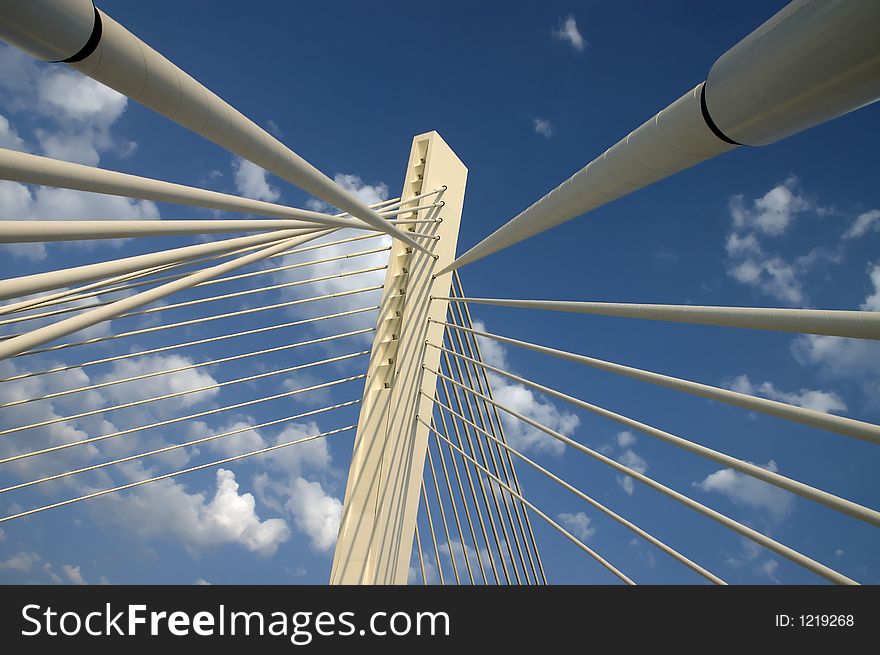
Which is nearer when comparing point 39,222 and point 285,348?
point 39,222

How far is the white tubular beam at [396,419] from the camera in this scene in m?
6.31

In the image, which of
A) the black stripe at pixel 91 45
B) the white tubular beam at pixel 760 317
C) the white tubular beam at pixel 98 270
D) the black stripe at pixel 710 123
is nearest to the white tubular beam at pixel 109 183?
the black stripe at pixel 91 45

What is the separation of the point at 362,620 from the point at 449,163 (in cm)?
525

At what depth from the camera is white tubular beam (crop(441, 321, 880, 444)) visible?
2.29m

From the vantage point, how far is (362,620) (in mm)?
3861

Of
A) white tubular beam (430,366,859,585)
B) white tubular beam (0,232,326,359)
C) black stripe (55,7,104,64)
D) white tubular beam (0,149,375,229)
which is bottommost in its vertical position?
white tubular beam (430,366,859,585)

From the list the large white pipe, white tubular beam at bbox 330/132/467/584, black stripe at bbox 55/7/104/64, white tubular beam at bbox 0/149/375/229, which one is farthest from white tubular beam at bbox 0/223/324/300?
the large white pipe

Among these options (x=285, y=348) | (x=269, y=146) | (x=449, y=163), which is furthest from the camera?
(x=449, y=163)

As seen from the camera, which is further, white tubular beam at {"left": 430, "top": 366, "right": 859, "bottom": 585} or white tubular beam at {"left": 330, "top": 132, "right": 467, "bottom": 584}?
white tubular beam at {"left": 330, "top": 132, "right": 467, "bottom": 584}

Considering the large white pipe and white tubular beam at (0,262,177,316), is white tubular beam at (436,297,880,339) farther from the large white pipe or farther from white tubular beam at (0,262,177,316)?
white tubular beam at (0,262,177,316)

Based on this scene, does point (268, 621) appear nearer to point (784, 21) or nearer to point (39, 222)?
point (39, 222)

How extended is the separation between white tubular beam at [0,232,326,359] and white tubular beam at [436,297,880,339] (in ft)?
8.70

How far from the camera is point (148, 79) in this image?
5.93 ft

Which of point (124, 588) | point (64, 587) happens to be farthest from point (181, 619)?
point (64, 587)
